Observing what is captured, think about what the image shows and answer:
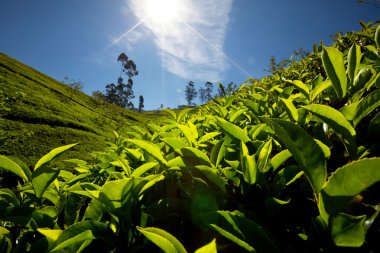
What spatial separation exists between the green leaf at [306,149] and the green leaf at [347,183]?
0.26 ft

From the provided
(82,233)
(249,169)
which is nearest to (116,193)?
(82,233)

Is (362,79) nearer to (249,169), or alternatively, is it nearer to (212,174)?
(249,169)

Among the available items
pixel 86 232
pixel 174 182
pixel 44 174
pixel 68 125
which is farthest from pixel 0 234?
pixel 68 125

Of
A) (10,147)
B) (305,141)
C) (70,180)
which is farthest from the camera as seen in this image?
(10,147)

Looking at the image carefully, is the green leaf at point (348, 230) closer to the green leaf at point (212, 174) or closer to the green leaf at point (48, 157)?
the green leaf at point (212, 174)

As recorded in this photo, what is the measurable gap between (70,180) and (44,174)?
40 cm

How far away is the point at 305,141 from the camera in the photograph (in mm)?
761

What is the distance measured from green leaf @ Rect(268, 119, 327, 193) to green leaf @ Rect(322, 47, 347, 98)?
72 centimetres

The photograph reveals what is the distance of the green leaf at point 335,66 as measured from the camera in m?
1.28

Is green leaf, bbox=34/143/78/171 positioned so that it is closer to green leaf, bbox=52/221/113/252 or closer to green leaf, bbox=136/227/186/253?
green leaf, bbox=52/221/113/252

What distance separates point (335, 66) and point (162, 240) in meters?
1.14

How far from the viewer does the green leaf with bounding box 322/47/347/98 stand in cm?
128

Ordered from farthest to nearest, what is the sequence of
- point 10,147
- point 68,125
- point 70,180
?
point 68,125
point 10,147
point 70,180

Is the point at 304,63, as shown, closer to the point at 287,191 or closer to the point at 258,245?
the point at 287,191
